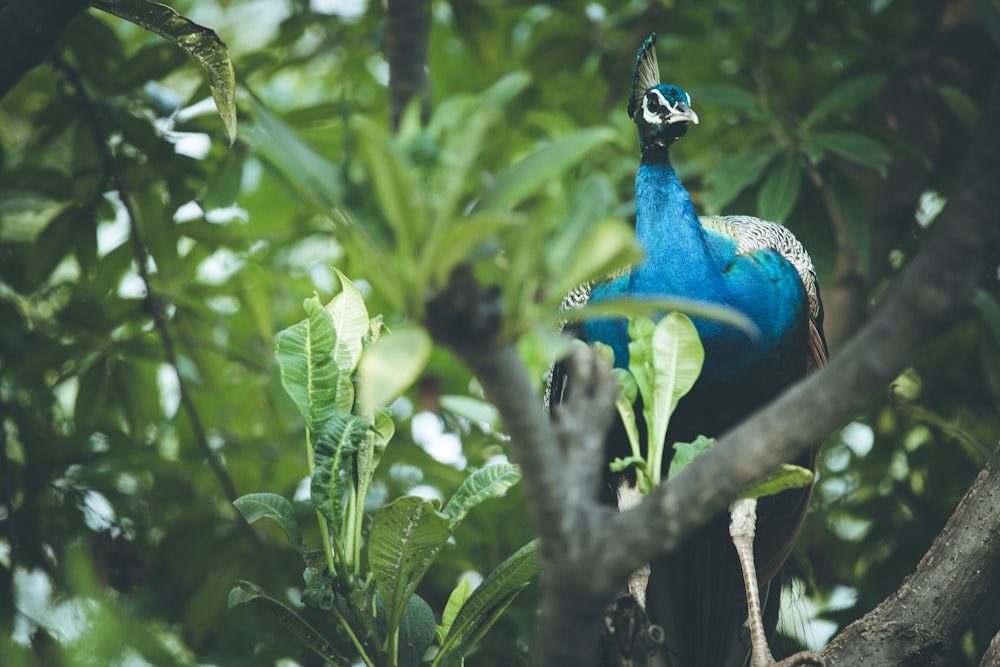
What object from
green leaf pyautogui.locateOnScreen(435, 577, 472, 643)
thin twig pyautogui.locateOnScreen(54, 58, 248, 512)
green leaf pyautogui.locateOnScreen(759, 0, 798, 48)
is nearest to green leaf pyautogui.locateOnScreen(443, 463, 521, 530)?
green leaf pyautogui.locateOnScreen(435, 577, 472, 643)

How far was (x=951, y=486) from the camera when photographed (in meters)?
3.94

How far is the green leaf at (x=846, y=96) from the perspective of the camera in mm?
3469

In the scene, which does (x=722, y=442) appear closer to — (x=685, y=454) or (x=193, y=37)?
(x=685, y=454)

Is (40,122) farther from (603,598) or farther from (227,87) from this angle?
(603,598)

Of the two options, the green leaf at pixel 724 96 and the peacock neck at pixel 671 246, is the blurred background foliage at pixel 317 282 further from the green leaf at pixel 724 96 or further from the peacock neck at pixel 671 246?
the peacock neck at pixel 671 246

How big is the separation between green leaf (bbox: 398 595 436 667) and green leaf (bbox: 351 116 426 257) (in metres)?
1.15

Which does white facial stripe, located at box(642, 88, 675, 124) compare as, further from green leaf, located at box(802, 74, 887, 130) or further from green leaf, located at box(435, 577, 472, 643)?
green leaf, located at box(435, 577, 472, 643)

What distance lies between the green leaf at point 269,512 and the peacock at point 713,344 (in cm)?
121

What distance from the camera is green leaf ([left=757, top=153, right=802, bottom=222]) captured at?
332cm

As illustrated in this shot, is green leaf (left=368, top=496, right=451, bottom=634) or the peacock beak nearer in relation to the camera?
green leaf (left=368, top=496, right=451, bottom=634)

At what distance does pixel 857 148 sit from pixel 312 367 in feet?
6.62

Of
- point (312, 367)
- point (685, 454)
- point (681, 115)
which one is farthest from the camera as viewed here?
point (681, 115)

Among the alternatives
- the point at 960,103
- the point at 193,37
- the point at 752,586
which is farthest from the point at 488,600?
the point at 960,103

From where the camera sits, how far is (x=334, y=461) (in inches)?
83.5
